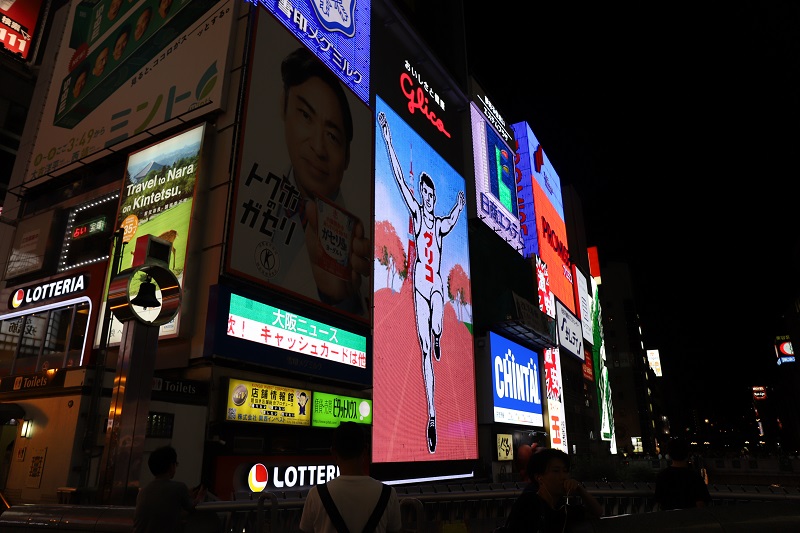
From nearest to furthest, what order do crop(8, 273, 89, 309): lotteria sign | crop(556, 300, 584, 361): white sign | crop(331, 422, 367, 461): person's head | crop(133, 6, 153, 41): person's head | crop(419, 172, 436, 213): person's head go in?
crop(331, 422, 367, 461): person's head
crop(8, 273, 89, 309): lotteria sign
crop(133, 6, 153, 41): person's head
crop(419, 172, 436, 213): person's head
crop(556, 300, 584, 361): white sign

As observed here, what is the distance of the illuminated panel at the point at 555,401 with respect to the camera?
101ft

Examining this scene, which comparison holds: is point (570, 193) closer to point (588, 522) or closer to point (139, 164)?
point (139, 164)

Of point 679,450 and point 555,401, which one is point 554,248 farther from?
point 679,450

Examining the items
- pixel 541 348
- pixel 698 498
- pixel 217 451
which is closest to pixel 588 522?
pixel 698 498

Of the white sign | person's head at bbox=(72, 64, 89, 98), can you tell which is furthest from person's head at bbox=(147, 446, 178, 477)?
the white sign

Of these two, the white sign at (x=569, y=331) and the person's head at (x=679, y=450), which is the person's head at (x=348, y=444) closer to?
the person's head at (x=679, y=450)

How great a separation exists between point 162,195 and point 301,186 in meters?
3.56

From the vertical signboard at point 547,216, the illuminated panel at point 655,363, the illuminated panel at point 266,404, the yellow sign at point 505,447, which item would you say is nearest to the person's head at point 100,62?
the illuminated panel at point 266,404

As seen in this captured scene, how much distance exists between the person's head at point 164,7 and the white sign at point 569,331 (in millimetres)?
28795

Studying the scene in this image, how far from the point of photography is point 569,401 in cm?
3650

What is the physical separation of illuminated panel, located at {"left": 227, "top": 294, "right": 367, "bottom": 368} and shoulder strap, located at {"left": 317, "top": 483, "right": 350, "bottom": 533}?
374 inches

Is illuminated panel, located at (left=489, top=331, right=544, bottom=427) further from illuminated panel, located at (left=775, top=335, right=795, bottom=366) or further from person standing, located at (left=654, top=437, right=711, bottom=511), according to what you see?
illuminated panel, located at (left=775, top=335, right=795, bottom=366)

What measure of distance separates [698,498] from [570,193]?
2124 inches

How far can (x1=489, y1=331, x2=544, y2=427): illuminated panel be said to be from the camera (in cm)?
2447
